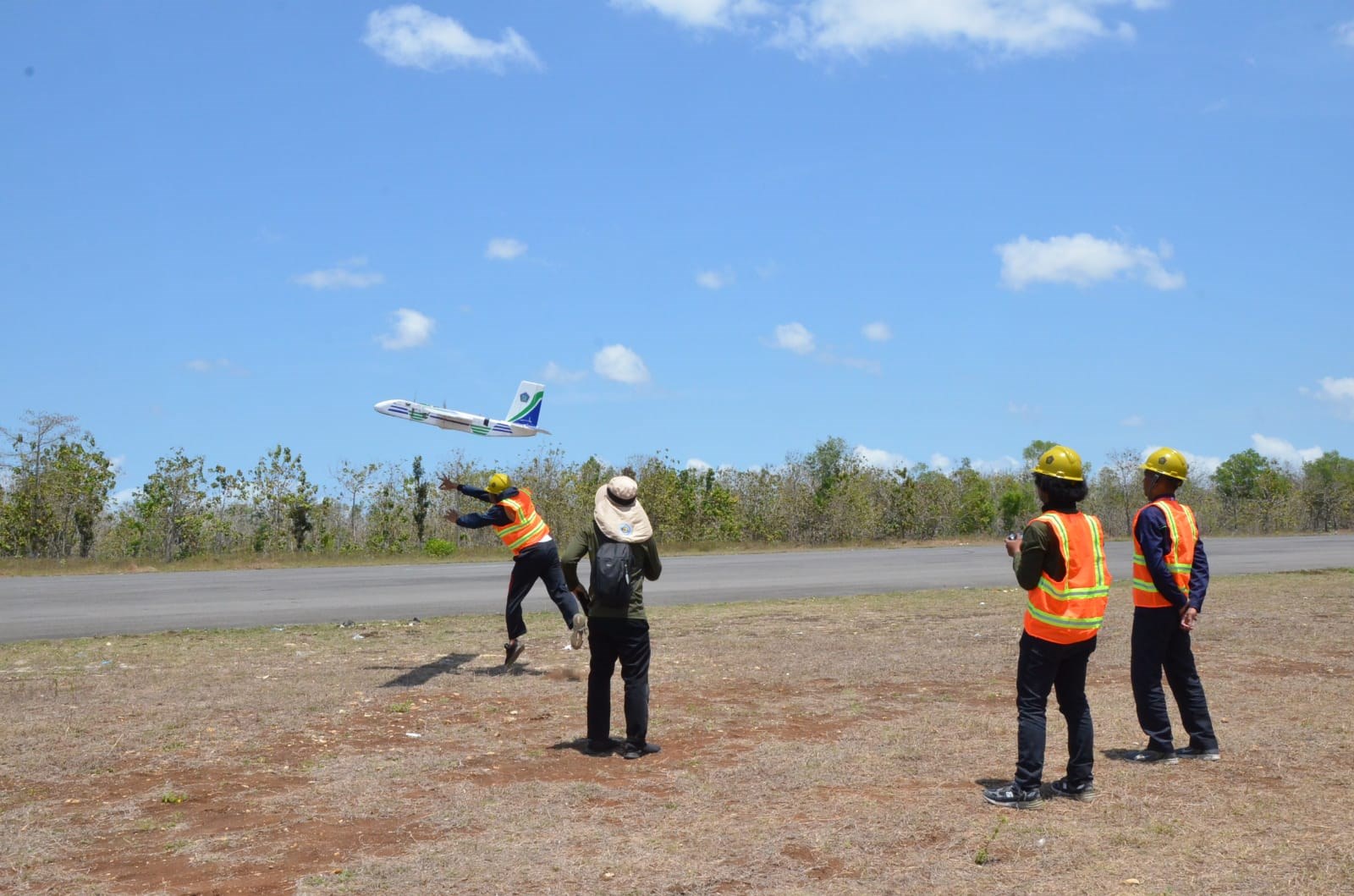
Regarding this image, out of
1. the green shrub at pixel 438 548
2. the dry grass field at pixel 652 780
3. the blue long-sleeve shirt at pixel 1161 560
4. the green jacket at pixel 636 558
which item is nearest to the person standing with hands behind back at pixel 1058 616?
the dry grass field at pixel 652 780

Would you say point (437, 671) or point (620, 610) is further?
point (437, 671)

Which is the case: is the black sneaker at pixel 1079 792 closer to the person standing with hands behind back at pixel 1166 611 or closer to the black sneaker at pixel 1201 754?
the person standing with hands behind back at pixel 1166 611

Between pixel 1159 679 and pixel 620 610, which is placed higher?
pixel 620 610

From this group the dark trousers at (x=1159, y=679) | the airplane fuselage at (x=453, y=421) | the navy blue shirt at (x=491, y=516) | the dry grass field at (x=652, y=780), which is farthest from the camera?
the airplane fuselage at (x=453, y=421)

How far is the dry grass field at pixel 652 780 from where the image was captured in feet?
16.6

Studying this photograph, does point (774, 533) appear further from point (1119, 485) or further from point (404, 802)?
point (404, 802)

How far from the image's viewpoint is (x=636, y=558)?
7.54 metres

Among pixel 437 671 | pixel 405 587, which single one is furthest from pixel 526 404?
pixel 437 671

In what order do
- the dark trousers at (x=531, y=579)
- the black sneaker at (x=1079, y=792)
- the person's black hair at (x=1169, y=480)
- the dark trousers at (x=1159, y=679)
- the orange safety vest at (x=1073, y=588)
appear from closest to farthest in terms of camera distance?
1. the orange safety vest at (x=1073, y=588)
2. the black sneaker at (x=1079, y=792)
3. the dark trousers at (x=1159, y=679)
4. the person's black hair at (x=1169, y=480)
5. the dark trousers at (x=531, y=579)

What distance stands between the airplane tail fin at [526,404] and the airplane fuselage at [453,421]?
21.9 inches

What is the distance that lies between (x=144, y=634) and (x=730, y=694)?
8904mm

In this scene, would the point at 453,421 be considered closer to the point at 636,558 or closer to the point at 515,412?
the point at 515,412

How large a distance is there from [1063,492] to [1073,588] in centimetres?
51

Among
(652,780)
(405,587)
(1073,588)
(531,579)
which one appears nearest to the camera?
(1073,588)
